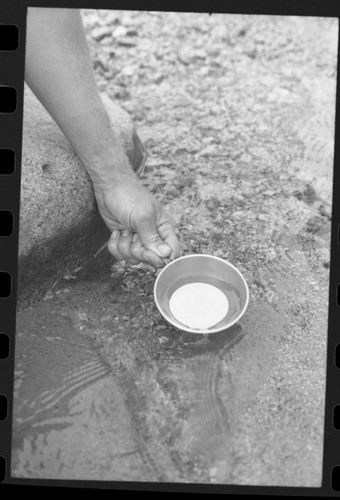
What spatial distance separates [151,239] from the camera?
9.42 ft

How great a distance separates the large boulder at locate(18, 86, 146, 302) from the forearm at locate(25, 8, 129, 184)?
0.12 meters

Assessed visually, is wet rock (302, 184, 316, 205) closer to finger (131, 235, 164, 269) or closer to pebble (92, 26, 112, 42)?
finger (131, 235, 164, 269)

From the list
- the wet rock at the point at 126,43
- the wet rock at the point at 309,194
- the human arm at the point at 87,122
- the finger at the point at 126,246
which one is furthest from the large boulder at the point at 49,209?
the wet rock at the point at 126,43

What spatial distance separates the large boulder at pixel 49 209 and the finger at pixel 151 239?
342 millimetres

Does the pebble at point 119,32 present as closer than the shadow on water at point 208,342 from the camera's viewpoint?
No

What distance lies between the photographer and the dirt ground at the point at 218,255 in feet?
8.30

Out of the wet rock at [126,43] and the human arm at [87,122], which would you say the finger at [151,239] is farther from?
the wet rock at [126,43]

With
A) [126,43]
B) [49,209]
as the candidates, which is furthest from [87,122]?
[126,43]

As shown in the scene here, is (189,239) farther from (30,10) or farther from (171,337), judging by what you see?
(30,10)

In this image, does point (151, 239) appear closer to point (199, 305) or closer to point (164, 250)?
point (164, 250)

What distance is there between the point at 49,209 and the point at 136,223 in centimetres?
41

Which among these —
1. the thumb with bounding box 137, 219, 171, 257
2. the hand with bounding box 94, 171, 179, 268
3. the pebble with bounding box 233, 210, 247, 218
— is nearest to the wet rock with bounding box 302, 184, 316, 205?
the pebble with bounding box 233, 210, 247, 218

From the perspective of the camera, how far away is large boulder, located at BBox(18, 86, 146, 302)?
2871 mm

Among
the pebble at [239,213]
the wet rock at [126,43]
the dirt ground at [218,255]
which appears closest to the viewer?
the dirt ground at [218,255]
